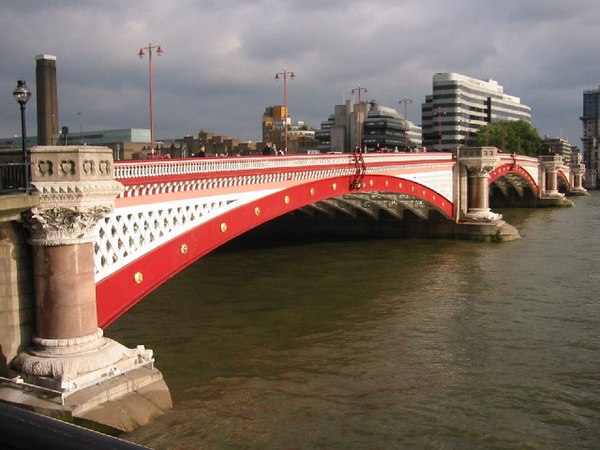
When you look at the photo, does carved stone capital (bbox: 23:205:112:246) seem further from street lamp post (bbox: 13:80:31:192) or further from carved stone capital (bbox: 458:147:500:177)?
carved stone capital (bbox: 458:147:500:177)

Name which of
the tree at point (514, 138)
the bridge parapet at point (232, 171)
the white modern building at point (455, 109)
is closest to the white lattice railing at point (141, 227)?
the bridge parapet at point (232, 171)

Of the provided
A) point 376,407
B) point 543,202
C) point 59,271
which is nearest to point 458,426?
point 376,407

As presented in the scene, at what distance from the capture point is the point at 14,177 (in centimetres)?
959

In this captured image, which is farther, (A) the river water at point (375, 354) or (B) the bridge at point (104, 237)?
(A) the river water at point (375, 354)

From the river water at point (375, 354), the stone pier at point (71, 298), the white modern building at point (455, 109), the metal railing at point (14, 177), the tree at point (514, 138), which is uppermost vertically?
the white modern building at point (455, 109)

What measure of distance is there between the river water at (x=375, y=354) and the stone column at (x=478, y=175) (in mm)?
9903

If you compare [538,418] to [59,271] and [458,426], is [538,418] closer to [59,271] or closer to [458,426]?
[458,426]

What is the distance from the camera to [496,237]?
112 ft

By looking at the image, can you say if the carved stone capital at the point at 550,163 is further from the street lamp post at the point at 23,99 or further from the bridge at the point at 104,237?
the street lamp post at the point at 23,99

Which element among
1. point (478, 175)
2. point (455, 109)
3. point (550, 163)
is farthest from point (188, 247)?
point (455, 109)

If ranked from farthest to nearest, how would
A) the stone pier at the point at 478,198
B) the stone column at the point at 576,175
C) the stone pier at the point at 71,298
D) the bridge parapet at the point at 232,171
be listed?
the stone column at the point at 576,175 → the stone pier at the point at 478,198 → the bridge parapet at the point at 232,171 → the stone pier at the point at 71,298

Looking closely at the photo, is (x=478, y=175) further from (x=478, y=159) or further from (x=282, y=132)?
(x=282, y=132)

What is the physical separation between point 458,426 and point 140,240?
6517 mm

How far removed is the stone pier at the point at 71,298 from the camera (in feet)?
30.5
